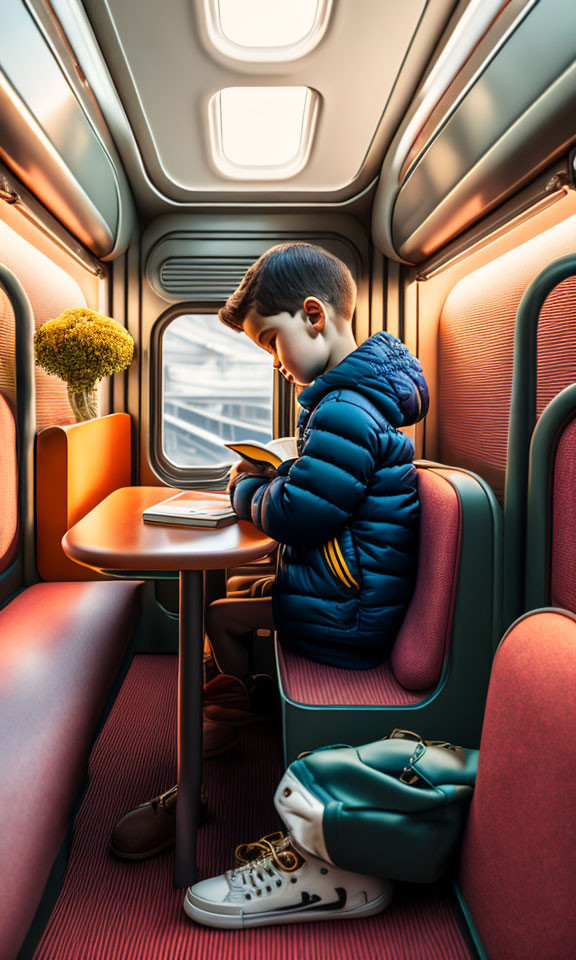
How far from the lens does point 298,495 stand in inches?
55.9

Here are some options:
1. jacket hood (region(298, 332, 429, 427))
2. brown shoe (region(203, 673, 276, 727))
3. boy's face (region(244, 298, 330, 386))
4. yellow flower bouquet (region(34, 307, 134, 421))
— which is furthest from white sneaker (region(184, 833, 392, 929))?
yellow flower bouquet (region(34, 307, 134, 421))

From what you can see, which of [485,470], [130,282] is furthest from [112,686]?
[130,282]

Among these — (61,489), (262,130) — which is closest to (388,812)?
(61,489)

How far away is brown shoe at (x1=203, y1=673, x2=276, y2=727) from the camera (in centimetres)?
199

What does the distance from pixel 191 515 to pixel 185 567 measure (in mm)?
366

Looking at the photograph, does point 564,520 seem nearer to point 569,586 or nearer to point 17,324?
point 569,586

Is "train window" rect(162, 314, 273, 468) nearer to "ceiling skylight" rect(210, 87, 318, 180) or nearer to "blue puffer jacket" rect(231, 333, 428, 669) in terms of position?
"ceiling skylight" rect(210, 87, 318, 180)

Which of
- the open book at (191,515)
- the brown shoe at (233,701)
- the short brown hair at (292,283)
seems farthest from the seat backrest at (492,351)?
the brown shoe at (233,701)

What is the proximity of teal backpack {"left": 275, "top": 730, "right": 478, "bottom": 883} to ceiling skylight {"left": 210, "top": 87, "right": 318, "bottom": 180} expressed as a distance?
7.26ft

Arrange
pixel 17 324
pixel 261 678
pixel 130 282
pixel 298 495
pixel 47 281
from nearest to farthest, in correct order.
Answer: pixel 298 495 → pixel 17 324 → pixel 261 678 → pixel 47 281 → pixel 130 282

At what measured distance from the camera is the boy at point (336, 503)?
1.42 m

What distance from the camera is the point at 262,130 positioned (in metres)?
2.47

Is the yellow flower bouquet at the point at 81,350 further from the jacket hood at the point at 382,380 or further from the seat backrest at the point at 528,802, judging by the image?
the seat backrest at the point at 528,802

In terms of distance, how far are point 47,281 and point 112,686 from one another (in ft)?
5.52
